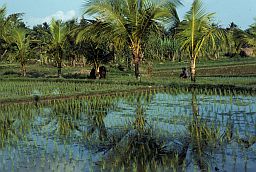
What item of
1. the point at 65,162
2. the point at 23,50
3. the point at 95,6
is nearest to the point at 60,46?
the point at 23,50

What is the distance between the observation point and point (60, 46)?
64.3 feet

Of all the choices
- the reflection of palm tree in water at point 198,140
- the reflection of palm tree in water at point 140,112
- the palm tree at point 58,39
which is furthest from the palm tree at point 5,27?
the reflection of palm tree in water at point 198,140

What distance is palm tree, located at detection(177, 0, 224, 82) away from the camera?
14784 mm

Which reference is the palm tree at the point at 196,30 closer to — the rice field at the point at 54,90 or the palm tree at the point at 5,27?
the rice field at the point at 54,90

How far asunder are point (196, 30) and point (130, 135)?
9319 millimetres

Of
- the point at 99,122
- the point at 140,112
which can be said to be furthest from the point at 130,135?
the point at 140,112

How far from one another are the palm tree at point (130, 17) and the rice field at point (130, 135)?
5105 millimetres

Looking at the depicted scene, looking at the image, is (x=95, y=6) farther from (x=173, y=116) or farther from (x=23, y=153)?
(x=23, y=153)

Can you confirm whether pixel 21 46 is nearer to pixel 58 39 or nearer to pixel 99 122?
pixel 58 39

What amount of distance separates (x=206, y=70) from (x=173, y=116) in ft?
65.8

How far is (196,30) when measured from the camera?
1481cm

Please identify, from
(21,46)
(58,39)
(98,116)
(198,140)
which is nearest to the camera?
(198,140)

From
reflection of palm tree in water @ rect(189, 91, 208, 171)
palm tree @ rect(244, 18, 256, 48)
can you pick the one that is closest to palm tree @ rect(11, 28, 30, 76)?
palm tree @ rect(244, 18, 256, 48)

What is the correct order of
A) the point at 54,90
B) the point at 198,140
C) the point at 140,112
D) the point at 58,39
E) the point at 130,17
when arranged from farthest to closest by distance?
the point at 58,39 < the point at 130,17 < the point at 54,90 < the point at 140,112 < the point at 198,140
